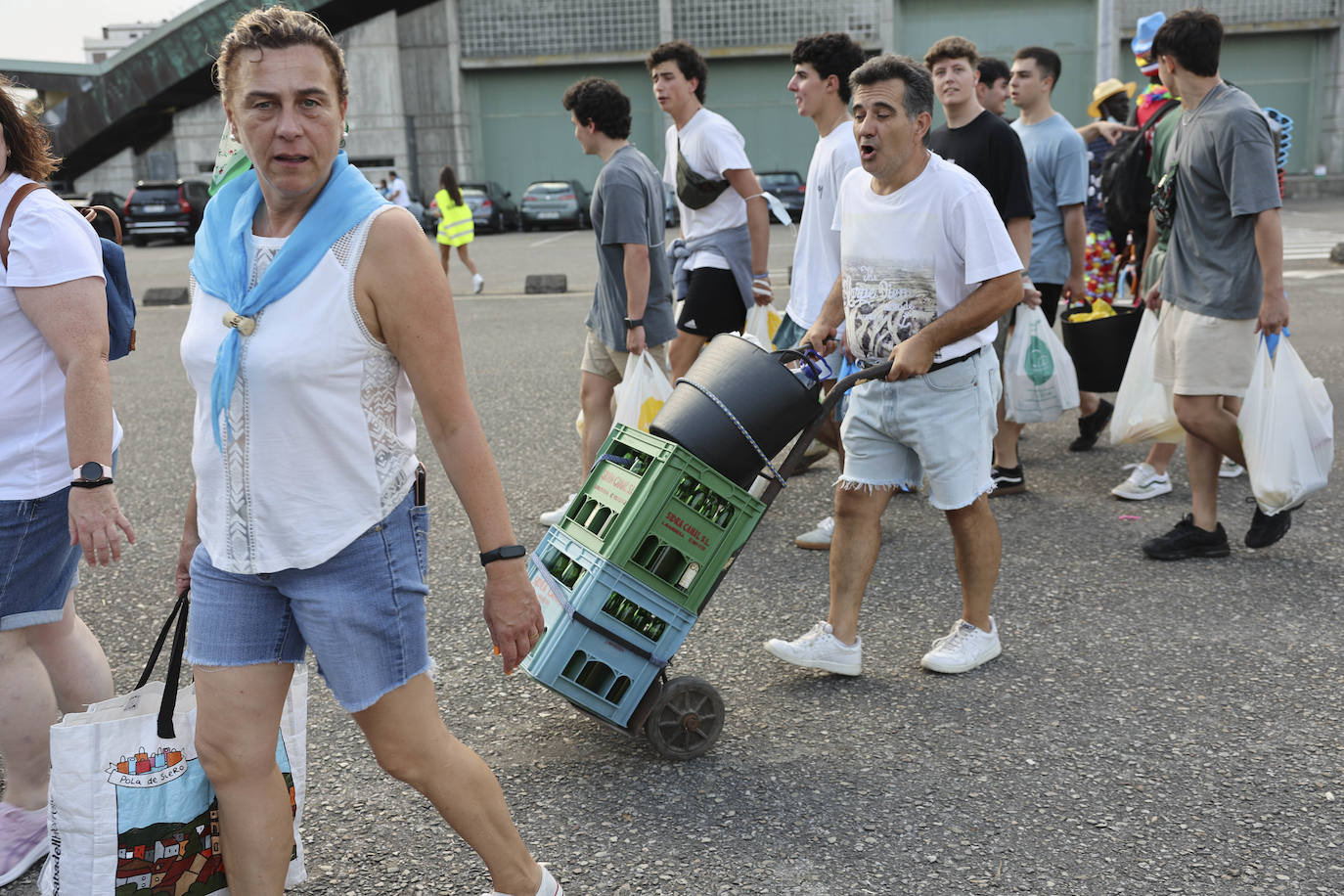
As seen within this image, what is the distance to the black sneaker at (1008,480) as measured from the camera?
588 centimetres

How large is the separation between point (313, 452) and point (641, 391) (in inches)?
116

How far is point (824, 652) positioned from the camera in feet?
12.4

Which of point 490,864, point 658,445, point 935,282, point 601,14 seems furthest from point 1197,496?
point 601,14

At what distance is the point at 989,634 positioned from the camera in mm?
3939

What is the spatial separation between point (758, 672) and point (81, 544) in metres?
2.10

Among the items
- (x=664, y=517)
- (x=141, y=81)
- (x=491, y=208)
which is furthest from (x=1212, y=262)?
(x=141, y=81)

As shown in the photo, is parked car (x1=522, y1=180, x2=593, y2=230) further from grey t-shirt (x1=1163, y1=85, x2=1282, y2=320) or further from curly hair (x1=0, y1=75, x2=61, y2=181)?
curly hair (x1=0, y1=75, x2=61, y2=181)

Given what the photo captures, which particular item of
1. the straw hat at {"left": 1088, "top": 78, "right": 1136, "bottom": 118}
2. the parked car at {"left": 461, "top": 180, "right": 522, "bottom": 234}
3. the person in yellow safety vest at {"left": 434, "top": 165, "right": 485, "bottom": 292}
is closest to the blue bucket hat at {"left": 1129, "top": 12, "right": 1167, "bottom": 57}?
the straw hat at {"left": 1088, "top": 78, "right": 1136, "bottom": 118}

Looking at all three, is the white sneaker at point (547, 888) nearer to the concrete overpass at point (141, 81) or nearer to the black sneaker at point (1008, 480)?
the black sneaker at point (1008, 480)

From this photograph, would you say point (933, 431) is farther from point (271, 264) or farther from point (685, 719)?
point (271, 264)

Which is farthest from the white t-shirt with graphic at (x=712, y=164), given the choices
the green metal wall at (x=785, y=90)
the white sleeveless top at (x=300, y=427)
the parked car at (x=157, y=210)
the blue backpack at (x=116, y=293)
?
the green metal wall at (x=785, y=90)

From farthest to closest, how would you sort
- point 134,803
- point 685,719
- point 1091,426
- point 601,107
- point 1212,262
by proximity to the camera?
point 1091,426, point 601,107, point 1212,262, point 685,719, point 134,803

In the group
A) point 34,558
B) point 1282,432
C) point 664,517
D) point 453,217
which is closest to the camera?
point 34,558

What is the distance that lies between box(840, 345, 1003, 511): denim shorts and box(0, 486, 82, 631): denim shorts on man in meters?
2.22
